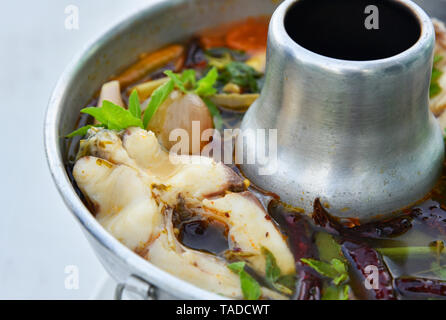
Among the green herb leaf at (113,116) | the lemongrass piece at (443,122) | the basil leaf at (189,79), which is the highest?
the green herb leaf at (113,116)

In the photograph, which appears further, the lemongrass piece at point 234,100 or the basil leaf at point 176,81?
the lemongrass piece at point 234,100

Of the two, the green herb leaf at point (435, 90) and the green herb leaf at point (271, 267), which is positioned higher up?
the green herb leaf at point (435, 90)

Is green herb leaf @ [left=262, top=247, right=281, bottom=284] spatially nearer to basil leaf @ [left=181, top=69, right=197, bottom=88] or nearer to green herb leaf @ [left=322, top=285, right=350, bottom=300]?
green herb leaf @ [left=322, top=285, right=350, bottom=300]
